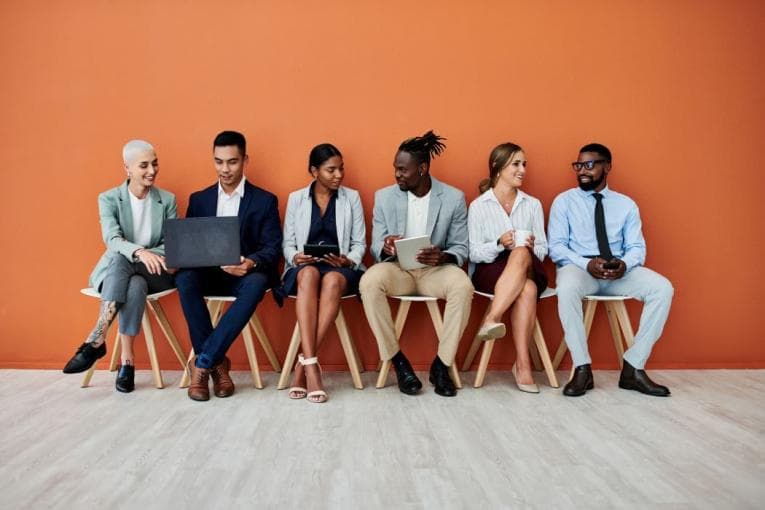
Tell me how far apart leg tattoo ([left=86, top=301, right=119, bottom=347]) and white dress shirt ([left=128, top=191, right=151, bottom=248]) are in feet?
1.58

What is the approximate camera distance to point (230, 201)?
12.8 feet

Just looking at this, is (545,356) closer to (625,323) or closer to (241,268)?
(625,323)

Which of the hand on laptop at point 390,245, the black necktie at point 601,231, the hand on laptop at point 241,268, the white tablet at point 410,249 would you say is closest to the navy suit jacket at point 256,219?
the hand on laptop at point 241,268

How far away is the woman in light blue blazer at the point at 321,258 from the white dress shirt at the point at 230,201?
0.31m

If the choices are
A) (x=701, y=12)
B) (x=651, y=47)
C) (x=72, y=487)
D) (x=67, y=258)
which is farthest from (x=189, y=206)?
(x=701, y=12)

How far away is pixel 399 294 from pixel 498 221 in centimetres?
79

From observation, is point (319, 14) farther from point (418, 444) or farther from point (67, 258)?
point (418, 444)

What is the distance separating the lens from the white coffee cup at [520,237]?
3.71 meters

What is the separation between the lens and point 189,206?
3.97m

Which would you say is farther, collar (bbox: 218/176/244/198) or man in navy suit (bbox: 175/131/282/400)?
collar (bbox: 218/176/244/198)

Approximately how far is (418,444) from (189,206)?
220 centimetres

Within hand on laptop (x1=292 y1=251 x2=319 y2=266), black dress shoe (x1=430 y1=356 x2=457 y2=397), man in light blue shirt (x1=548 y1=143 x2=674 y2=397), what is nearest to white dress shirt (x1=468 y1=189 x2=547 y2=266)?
man in light blue shirt (x1=548 y1=143 x2=674 y2=397)

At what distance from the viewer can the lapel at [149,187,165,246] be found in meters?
3.84

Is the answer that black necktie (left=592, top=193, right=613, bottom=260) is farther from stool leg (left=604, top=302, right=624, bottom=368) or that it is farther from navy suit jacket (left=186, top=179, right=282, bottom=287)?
navy suit jacket (left=186, top=179, right=282, bottom=287)
